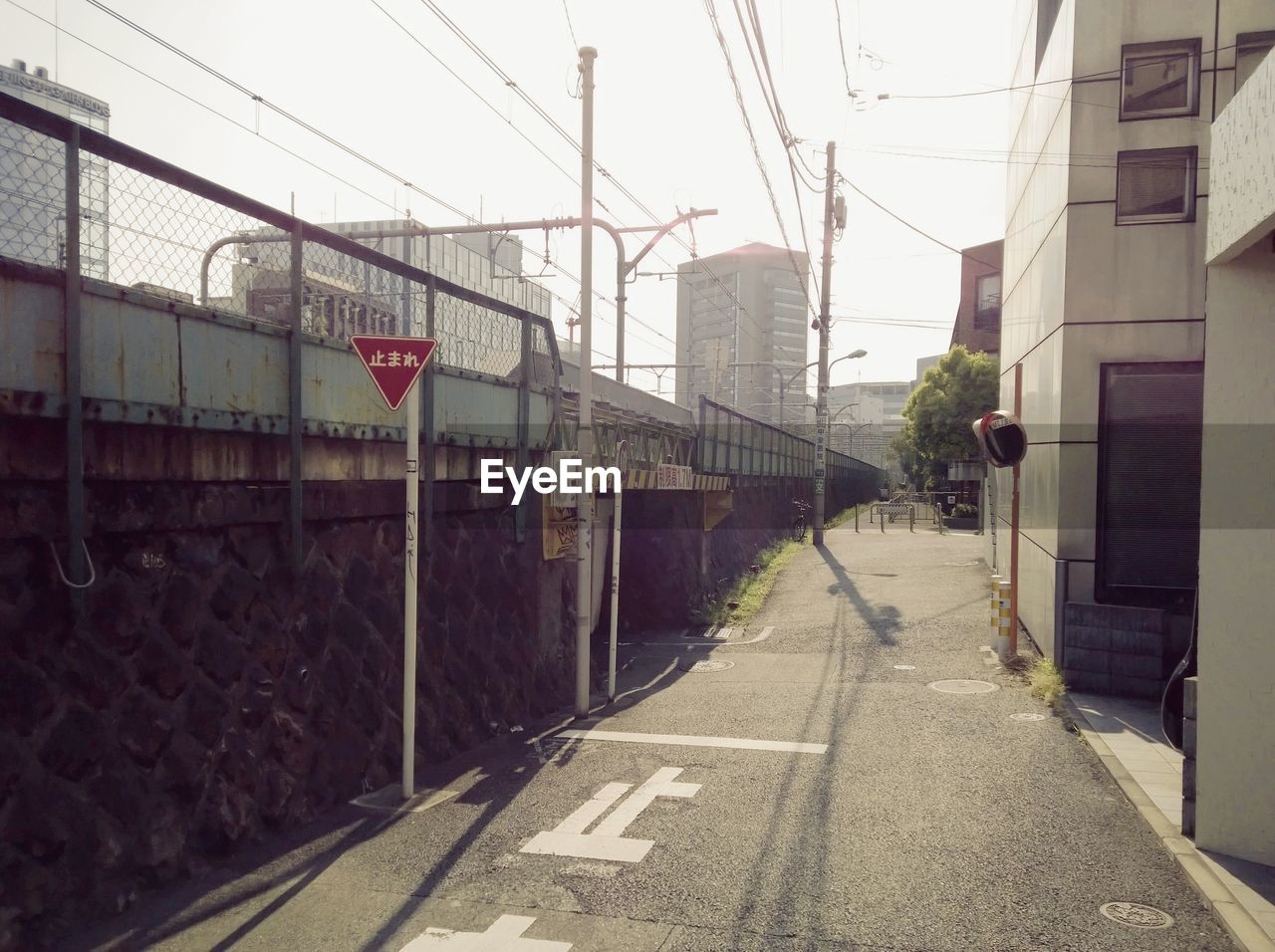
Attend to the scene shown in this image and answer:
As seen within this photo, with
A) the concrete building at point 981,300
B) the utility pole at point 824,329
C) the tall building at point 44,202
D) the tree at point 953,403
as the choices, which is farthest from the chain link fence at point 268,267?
the concrete building at point 981,300

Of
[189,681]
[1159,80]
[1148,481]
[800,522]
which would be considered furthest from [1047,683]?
[800,522]

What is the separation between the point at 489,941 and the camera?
17.1 feet

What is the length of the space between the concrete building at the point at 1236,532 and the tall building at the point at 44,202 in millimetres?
7169

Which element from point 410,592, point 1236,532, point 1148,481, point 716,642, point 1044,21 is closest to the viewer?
point 1236,532

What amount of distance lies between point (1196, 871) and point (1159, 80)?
10256mm

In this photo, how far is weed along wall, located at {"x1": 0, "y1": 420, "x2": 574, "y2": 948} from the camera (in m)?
5.13

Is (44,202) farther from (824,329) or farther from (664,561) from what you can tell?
(824,329)

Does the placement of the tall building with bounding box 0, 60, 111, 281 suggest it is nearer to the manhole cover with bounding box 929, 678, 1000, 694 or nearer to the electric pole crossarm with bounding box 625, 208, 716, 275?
the manhole cover with bounding box 929, 678, 1000, 694

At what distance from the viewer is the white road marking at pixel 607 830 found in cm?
656

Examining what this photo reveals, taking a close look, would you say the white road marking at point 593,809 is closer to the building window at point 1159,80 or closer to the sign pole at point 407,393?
the sign pole at point 407,393

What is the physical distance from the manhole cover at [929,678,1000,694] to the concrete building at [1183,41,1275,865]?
17.7 ft

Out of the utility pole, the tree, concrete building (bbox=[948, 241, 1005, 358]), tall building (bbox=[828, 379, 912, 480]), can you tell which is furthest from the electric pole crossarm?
tall building (bbox=[828, 379, 912, 480])

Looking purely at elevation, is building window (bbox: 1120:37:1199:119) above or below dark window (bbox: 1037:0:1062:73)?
below

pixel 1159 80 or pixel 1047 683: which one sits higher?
pixel 1159 80
